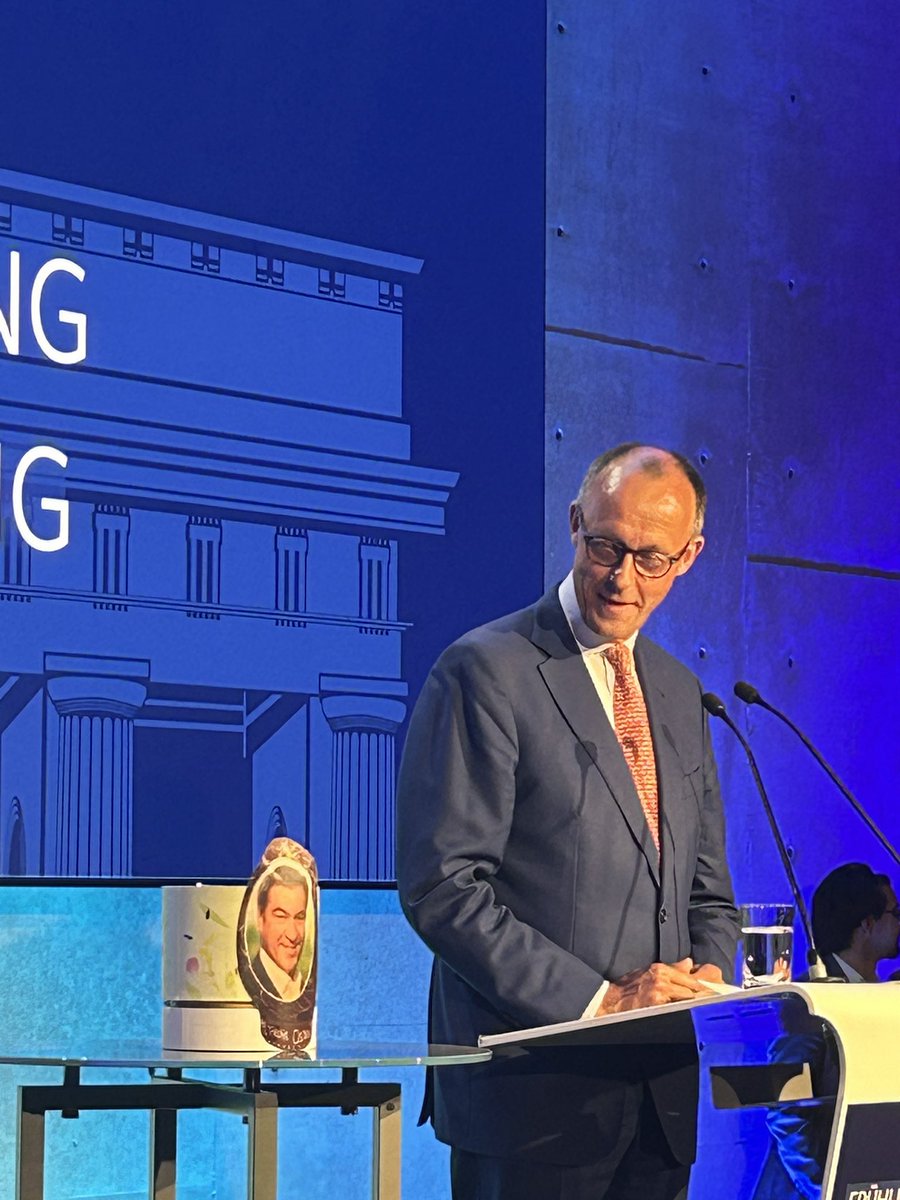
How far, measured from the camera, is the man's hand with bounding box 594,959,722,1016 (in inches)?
97.1

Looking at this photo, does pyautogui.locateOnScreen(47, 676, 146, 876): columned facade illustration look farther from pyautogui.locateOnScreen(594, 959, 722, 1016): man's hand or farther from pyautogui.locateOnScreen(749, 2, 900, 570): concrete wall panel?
pyautogui.locateOnScreen(749, 2, 900, 570): concrete wall panel

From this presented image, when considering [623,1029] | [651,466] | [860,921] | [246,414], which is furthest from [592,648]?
[860,921]

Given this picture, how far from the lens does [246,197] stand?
405cm

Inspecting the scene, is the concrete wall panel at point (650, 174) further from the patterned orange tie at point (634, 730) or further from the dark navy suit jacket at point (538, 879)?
the dark navy suit jacket at point (538, 879)

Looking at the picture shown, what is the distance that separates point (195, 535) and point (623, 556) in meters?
1.31

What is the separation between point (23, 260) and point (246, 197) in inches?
23.4

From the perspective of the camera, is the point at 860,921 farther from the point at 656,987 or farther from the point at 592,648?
the point at 656,987

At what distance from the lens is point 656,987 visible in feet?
8.15

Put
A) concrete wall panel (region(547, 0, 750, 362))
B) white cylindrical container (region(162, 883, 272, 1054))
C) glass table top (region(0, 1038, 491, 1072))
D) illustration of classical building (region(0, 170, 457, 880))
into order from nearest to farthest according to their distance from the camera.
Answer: glass table top (region(0, 1038, 491, 1072)) < white cylindrical container (region(162, 883, 272, 1054)) < illustration of classical building (region(0, 170, 457, 880)) < concrete wall panel (region(547, 0, 750, 362))

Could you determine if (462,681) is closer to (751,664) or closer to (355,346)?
(355,346)

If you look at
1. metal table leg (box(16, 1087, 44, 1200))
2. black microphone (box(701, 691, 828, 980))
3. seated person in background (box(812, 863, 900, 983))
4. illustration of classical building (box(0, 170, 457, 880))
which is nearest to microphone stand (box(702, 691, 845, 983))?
black microphone (box(701, 691, 828, 980))

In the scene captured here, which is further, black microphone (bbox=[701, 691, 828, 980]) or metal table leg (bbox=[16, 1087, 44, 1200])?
black microphone (bbox=[701, 691, 828, 980])

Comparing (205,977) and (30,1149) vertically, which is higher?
(205,977)

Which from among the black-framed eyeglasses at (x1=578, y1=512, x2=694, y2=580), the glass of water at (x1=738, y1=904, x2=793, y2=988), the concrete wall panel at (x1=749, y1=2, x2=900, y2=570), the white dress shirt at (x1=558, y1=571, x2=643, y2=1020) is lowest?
the glass of water at (x1=738, y1=904, x2=793, y2=988)
